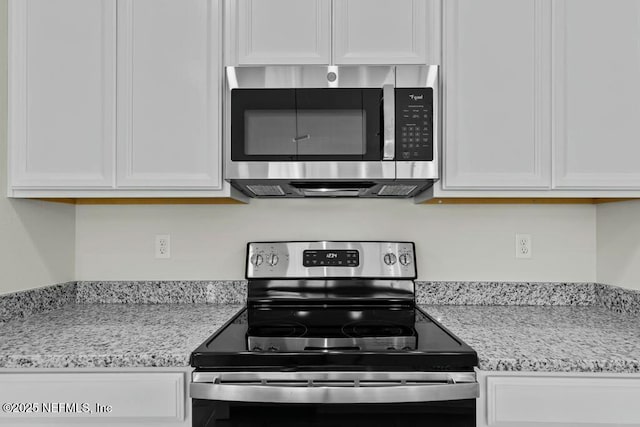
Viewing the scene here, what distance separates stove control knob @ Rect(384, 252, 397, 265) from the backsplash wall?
0.09 m

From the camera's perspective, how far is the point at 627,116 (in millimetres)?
1601

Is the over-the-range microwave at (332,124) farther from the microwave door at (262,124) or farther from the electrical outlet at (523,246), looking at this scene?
the electrical outlet at (523,246)

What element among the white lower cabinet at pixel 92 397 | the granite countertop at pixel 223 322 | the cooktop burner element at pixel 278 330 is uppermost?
the granite countertop at pixel 223 322

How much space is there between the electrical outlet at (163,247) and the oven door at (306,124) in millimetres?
609

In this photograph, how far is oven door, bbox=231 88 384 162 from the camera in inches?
62.8

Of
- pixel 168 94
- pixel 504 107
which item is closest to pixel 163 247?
pixel 168 94

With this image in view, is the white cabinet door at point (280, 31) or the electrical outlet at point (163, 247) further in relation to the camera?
the electrical outlet at point (163, 247)

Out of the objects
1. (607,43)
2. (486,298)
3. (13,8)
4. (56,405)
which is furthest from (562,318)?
(13,8)

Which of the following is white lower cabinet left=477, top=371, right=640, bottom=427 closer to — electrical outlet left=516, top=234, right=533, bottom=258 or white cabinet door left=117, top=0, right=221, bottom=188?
electrical outlet left=516, top=234, right=533, bottom=258

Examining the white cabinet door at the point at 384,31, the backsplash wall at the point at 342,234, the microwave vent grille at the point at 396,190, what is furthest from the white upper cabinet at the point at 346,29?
the backsplash wall at the point at 342,234

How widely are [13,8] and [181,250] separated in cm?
105

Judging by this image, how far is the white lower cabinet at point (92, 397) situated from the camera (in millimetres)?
1225

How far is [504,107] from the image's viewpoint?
1614mm

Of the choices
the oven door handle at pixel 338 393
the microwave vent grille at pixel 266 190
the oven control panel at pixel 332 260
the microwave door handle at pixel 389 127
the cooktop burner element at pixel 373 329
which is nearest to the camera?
the oven door handle at pixel 338 393
